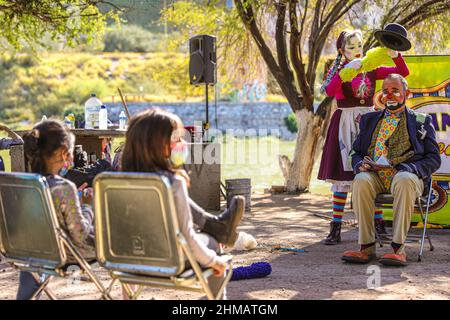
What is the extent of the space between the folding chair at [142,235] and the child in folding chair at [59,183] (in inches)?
10.1

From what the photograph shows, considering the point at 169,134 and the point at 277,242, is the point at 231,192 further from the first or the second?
the point at 169,134

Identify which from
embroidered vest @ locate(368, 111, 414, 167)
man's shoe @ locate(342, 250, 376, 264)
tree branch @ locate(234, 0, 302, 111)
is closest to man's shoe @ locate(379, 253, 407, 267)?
→ man's shoe @ locate(342, 250, 376, 264)

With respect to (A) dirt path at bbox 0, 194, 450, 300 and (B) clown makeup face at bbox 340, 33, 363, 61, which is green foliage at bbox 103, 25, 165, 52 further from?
(B) clown makeup face at bbox 340, 33, 363, 61

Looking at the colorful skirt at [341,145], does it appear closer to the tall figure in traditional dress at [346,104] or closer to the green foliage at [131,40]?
the tall figure in traditional dress at [346,104]

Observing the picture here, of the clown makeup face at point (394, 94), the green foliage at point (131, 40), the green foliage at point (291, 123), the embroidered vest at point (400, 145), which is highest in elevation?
the green foliage at point (131, 40)

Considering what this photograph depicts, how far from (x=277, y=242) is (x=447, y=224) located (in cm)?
174

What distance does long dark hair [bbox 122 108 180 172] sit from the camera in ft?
11.4

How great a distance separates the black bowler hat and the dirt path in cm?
167

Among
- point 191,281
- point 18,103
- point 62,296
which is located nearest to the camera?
point 191,281

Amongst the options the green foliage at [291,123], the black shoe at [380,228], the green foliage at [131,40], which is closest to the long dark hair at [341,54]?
the black shoe at [380,228]

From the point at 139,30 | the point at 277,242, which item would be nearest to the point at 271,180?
the point at 277,242

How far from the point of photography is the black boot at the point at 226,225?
12.3 ft

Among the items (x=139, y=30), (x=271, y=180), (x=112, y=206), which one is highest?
(x=139, y=30)

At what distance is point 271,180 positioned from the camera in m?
16.5
